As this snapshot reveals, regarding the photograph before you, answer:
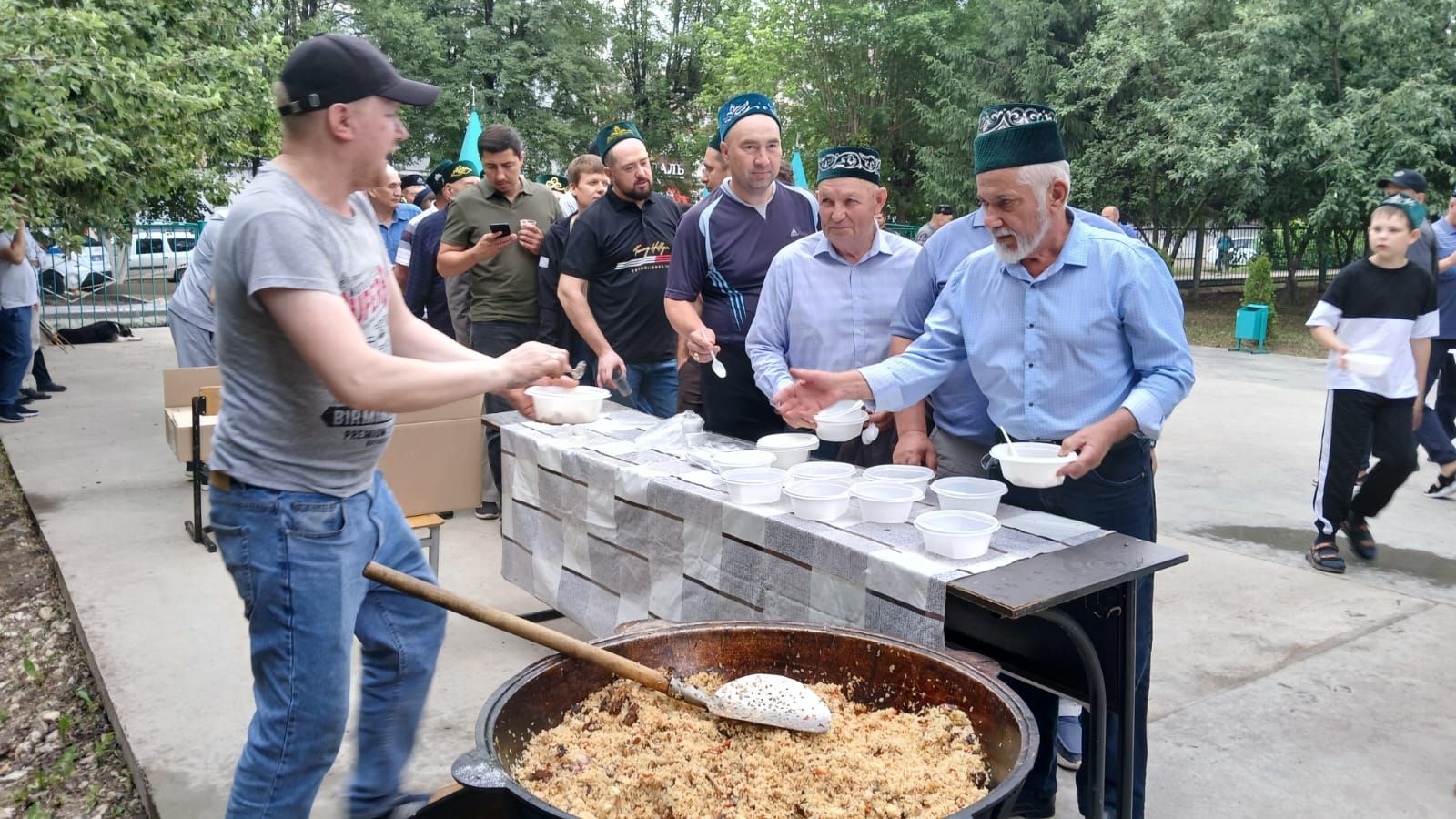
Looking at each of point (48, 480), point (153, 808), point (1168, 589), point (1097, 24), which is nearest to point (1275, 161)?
point (1097, 24)

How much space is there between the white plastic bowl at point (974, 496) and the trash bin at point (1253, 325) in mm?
13187

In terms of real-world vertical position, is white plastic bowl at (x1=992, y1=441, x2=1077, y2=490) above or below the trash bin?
above

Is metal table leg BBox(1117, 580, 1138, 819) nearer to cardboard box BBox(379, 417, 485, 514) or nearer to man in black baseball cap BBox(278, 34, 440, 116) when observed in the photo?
man in black baseball cap BBox(278, 34, 440, 116)

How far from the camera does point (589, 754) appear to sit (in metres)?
1.91

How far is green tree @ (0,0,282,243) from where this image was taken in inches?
207

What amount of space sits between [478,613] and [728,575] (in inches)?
45.2

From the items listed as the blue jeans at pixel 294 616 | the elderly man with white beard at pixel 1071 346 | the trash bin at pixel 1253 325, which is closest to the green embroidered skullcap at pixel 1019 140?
the elderly man with white beard at pixel 1071 346

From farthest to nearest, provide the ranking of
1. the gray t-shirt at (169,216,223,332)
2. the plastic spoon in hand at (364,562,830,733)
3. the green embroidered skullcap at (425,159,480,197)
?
the green embroidered skullcap at (425,159,480,197)
the gray t-shirt at (169,216,223,332)
the plastic spoon in hand at (364,562,830,733)

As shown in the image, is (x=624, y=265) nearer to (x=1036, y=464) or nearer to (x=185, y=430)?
(x=185, y=430)

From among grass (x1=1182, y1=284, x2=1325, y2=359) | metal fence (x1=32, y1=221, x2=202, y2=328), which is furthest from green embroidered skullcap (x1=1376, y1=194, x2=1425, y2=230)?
metal fence (x1=32, y1=221, x2=202, y2=328)

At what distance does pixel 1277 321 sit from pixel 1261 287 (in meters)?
1.40

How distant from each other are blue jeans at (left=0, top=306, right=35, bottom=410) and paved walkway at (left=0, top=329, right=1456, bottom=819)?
5.79ft

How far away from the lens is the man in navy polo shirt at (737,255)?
4.45m

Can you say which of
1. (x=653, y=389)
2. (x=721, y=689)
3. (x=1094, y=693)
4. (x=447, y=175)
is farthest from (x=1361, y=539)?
(x=447, y=175)
